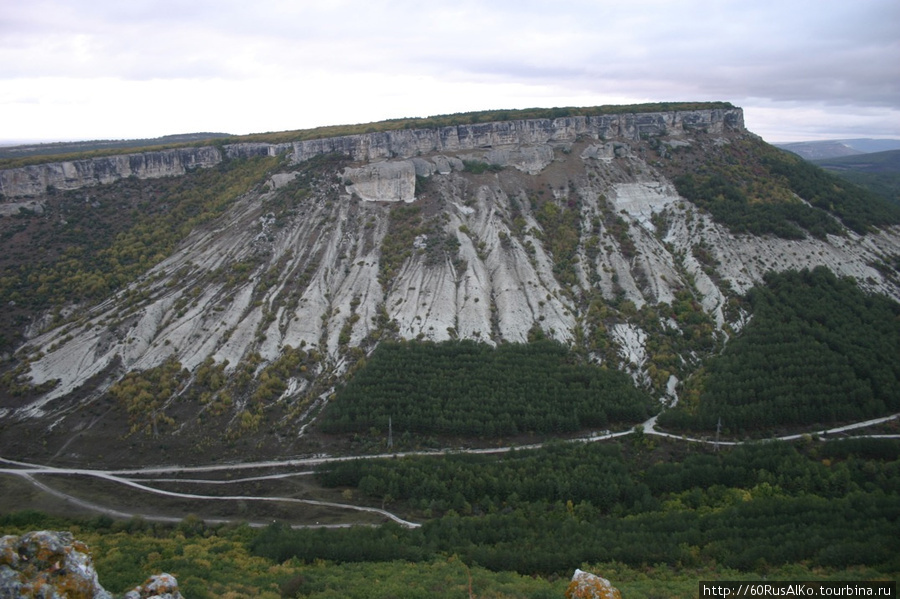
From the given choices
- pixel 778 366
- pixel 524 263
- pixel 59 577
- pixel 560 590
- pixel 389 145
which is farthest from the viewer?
pixel 389 145

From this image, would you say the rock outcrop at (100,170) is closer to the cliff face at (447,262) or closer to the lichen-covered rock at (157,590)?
the cliff face at (447,262)

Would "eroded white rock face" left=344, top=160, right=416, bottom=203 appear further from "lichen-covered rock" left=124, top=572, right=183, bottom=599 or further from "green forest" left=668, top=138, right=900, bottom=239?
"lichen-covered rock" left=124, top=572, right=183, bottom=599

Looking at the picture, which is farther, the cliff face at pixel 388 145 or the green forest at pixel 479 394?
the cliff face at pixel 388 145

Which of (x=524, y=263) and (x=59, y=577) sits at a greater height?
(x=524, y=263)

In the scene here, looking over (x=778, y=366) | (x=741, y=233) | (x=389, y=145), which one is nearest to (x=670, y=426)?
(x=778, y=366)

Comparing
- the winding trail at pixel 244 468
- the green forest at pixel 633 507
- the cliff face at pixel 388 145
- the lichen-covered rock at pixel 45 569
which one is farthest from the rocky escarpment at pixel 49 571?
the cliff face at pixel 388 145

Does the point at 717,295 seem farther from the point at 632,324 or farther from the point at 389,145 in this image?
the point at 389,145
